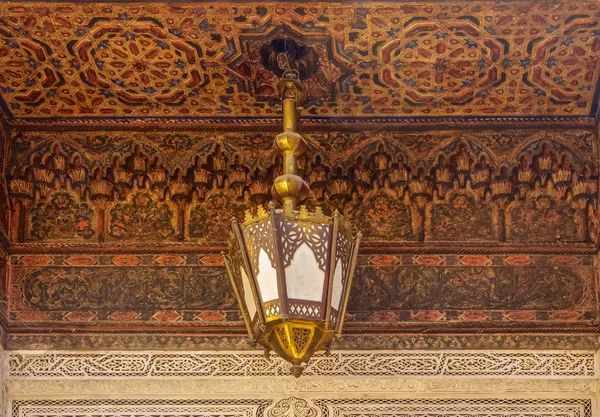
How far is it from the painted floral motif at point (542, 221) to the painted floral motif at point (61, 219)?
1.77 m

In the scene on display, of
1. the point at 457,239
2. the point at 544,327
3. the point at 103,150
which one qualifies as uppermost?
the point at 103,150

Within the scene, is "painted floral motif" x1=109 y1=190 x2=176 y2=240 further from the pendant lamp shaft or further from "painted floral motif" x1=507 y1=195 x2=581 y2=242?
"painted floral motif" x1=507 y1=195 x2=581 y2=242

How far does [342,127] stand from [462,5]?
920 mm

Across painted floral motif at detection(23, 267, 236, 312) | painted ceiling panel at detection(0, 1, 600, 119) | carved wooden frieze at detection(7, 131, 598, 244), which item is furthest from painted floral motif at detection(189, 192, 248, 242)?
painted ceiling panel at detection(0, 1, 600, 119)

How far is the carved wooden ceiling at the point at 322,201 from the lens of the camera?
5.52 m

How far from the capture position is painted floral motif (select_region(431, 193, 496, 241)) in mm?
5691

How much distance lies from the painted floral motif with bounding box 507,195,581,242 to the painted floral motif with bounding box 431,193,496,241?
10 centimetres

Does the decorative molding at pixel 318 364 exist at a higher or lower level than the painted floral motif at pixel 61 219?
lower

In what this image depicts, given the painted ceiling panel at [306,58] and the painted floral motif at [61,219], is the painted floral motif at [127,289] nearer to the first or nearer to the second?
the painted floral motif at [61,219]

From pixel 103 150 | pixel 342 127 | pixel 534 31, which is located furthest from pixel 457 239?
pixel 103 150

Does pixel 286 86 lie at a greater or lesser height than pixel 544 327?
greater

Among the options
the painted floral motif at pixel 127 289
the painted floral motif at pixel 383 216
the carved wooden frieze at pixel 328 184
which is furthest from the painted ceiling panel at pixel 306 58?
the painted floral motif at pixel 127 289

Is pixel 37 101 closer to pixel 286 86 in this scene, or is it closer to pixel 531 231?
pixel 286 86

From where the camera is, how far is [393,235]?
5.70 meters
